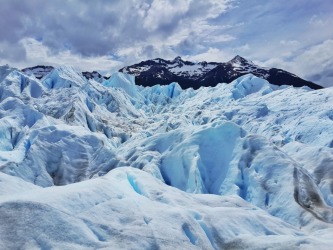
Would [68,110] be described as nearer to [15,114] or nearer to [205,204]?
[15,114]

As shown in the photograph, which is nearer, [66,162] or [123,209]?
[123,209]

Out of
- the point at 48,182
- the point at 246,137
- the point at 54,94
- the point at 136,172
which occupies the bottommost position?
the point at 48,182

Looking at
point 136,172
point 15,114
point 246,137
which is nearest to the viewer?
point 136,172

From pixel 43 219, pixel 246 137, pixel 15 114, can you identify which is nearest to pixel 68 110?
pixel 15 114

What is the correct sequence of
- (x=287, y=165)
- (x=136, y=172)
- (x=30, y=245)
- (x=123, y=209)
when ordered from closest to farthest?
1. (x=30, y=245)
2. (x=123, y=209)
3. (x=136, y=172)
4. (x=287, y=165)

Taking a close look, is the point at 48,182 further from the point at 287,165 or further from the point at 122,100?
the point at 122,100

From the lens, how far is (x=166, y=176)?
4669 cm

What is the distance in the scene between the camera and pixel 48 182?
47.0m

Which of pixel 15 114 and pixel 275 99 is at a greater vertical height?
pixel 275 99

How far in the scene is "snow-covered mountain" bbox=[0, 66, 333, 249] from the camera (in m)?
17.5

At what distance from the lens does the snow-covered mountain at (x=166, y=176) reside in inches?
690

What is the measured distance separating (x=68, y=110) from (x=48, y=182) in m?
37.8

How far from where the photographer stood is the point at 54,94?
98688 mm

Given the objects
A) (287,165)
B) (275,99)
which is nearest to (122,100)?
(275,99)
